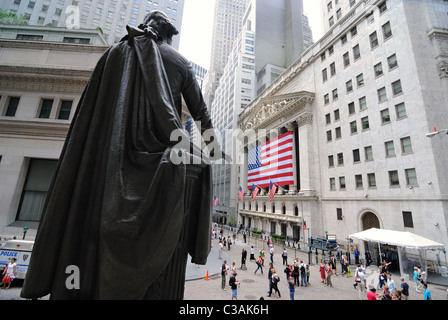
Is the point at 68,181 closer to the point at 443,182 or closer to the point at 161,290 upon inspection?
the point at 161,290

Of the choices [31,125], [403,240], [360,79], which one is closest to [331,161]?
[360,79]

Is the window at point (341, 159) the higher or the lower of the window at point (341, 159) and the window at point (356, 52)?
the lower

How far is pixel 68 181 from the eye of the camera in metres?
2.11

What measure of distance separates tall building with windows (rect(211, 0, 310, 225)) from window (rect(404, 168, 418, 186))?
45359 millimetres

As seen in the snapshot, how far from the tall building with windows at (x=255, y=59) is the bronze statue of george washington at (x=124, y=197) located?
62927 mm

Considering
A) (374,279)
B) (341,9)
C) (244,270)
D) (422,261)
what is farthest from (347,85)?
(244,270)

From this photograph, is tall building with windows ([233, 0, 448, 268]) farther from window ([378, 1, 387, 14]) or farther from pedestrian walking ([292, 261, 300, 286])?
pedestrian walking ([292, 261, 300, 286])

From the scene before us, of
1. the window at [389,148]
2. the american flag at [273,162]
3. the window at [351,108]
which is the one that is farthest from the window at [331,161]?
the window at [389,148]

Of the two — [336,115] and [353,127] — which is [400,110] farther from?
[336,115]

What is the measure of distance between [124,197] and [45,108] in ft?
79.8

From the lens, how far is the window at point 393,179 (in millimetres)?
23827

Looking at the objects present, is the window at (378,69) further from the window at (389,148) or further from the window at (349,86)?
the window at (389,148)

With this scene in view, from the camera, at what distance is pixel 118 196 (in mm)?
1802

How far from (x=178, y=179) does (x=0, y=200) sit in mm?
23916
